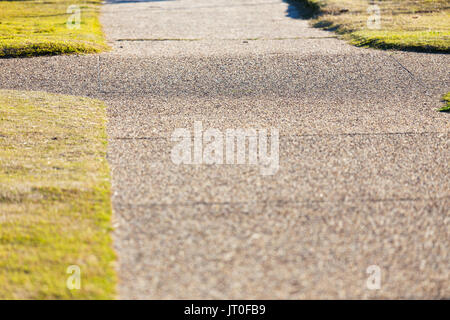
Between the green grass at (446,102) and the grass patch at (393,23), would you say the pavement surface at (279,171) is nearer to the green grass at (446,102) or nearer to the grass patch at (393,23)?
the green grass at (446,102)

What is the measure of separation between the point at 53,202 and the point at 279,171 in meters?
2.67

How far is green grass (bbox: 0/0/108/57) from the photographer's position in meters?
12.1

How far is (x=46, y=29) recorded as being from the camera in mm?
14648

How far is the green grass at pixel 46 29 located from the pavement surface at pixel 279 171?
0.62 m

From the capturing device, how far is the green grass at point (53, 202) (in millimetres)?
4398

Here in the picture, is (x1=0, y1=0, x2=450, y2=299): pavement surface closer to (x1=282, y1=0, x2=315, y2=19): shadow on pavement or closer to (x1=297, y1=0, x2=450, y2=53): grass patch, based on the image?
(x1=297, y1=0, x2=450, y2=53): grass patch

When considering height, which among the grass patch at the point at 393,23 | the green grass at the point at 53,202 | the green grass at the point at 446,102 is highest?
the grass patch at the point at 393,23

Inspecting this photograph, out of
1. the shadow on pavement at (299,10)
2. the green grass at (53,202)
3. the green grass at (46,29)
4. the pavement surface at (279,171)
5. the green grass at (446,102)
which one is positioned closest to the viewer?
the green grass at (53,202)

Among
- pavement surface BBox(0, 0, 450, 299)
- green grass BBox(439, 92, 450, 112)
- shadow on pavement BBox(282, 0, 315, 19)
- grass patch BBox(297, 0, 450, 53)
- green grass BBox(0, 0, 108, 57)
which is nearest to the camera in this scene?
pavement surface BBox(0, 0, 450, 299)

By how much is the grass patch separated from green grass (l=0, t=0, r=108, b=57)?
22.0ft

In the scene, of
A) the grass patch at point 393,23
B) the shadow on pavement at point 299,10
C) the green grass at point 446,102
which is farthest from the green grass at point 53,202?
the shadow on pavement at point 299,10

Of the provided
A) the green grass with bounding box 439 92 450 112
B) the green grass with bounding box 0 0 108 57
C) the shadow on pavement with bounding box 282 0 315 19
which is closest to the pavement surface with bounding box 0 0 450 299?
the green grass with bounding box 439 92 450 112

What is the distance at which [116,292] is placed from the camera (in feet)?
14.0

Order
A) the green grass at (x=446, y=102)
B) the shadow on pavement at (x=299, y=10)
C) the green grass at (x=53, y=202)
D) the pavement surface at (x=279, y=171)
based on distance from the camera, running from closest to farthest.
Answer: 1. the green grass at (x=53, y=202)
2. the pavement surface at (x=279, y=171)
3. the green grass at (x=446, y=102)
4. the shadow on pavement at (x=299, y=10)
